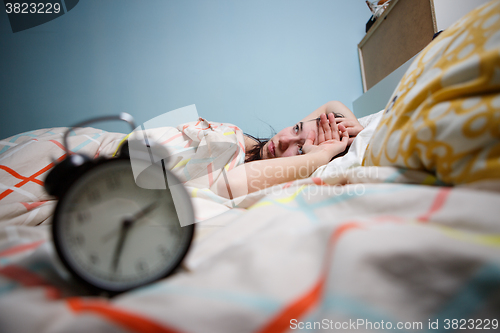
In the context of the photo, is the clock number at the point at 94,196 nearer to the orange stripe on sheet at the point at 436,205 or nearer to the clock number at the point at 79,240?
the clock number at the point at 79,240

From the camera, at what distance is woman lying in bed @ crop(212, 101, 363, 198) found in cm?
68

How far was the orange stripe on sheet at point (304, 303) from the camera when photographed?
16 centimetres

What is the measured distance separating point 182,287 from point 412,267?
0.20 metres

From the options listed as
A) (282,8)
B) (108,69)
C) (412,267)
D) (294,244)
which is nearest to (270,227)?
(294,244)

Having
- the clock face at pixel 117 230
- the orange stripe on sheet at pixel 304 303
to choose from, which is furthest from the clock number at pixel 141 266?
the orange stripe on sheet at pixel 304 303

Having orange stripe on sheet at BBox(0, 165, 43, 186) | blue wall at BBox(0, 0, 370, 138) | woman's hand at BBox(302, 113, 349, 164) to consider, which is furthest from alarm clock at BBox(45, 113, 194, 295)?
blue wall at BBox(0, 0, 370, 138)

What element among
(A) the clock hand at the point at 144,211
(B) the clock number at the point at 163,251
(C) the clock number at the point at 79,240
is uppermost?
(A) the clock hand at the point at 144,211

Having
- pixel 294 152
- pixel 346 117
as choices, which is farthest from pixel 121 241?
pixel 346 117

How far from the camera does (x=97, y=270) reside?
0.73 ft

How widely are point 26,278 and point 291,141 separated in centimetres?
107

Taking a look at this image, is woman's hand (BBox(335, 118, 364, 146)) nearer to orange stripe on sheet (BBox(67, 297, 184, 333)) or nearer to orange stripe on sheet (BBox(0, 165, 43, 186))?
orange stripe on sheet (BBox(67, 297, 184, 333))

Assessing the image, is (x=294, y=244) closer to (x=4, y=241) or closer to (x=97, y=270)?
(x=97, y=270)

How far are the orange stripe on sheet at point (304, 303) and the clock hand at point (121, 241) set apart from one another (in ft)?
0.56

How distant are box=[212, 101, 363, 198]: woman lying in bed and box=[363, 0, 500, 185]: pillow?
0.38 metres
